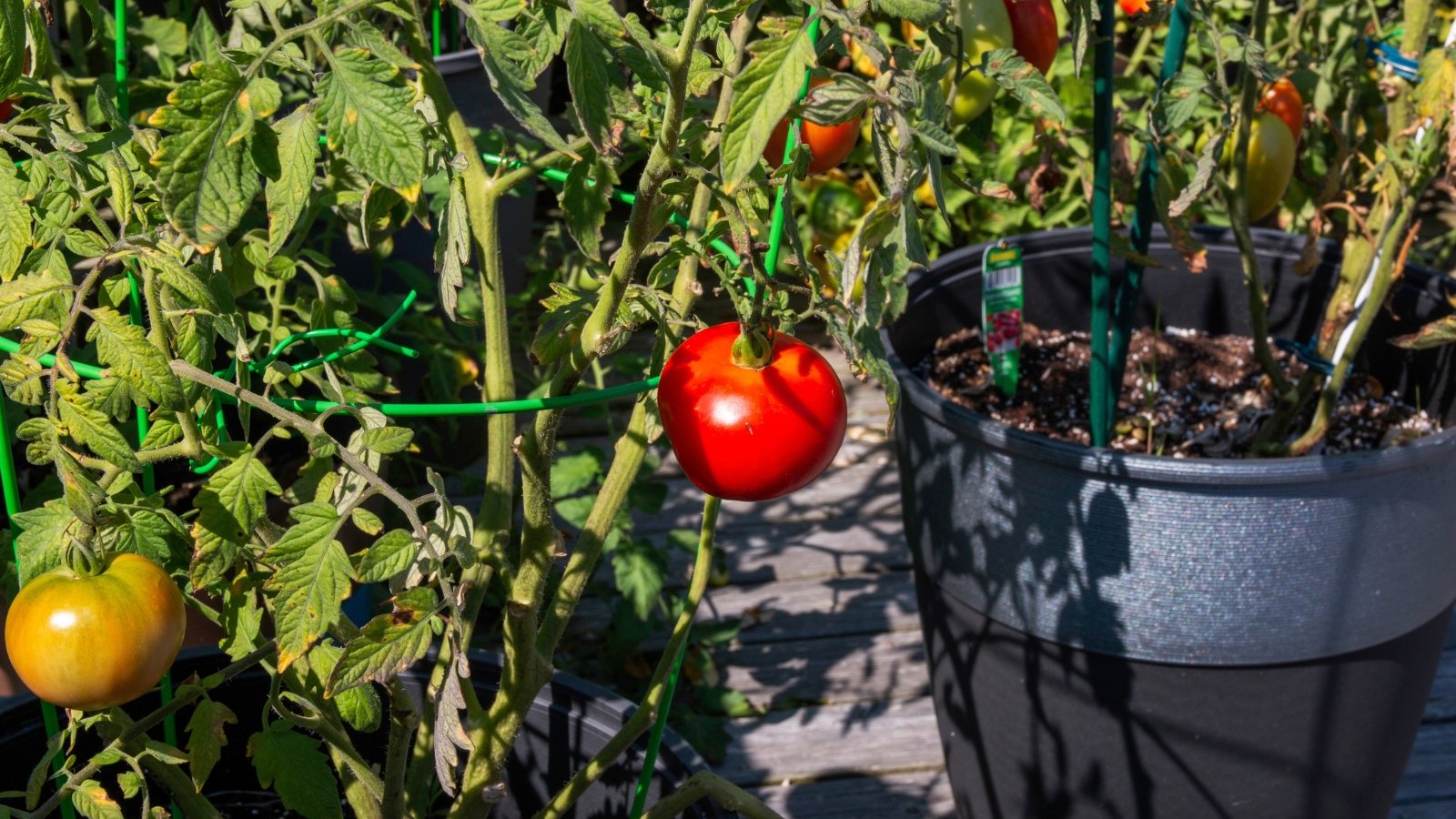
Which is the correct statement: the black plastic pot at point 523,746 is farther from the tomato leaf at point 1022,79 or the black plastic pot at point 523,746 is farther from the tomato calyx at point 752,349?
the tomato leaf at point 1022,79

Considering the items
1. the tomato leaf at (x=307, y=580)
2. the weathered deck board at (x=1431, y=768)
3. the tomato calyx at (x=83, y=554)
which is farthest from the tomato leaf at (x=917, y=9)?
the weathered deck board at (x=1431, y=768)

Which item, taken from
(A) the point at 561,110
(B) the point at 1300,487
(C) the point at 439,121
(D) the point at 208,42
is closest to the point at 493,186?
(C) the point at 439,121

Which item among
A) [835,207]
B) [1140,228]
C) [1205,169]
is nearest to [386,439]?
[1205,169]

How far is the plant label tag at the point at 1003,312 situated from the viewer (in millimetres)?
1417

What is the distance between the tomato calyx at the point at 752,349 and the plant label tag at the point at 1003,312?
74cm

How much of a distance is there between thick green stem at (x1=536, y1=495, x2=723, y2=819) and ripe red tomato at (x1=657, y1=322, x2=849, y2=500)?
0.25 m

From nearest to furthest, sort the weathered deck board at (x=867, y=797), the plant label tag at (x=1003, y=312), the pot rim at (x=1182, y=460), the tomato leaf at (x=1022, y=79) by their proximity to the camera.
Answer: the tomato leaf at (x=1022, y=79) < the pot rim at (x=1182, y=460) < the plant label tag at (x=1003, y=312) < the weathered deck board at (x=867, y=797)

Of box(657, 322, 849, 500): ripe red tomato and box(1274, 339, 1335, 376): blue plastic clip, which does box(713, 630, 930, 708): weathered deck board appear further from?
box(657, 322, 849, 500): ripe red tomato

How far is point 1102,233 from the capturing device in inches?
48.7

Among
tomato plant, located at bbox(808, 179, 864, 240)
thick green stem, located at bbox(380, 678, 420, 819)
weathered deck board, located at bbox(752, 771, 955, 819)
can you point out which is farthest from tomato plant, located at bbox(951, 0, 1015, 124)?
tomato plant, located at bbox(808, 179, 864, 240)

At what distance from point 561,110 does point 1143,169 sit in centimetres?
160

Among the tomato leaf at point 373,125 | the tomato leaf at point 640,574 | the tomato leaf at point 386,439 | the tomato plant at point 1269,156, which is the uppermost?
the tomato leaf at point 373,125

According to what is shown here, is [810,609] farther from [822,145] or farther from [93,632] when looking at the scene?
[93,632]

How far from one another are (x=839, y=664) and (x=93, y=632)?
122 cm
